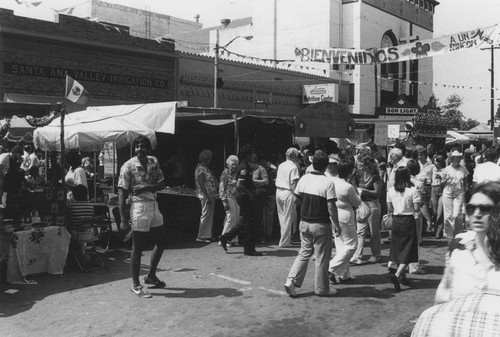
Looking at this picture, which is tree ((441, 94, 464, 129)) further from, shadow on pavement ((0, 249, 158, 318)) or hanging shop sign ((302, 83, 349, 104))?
shadow on pavement ((0, 249, 158, 318))

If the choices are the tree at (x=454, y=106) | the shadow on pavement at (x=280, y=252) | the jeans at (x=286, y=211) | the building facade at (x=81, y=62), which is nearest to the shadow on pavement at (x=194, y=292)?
the shadow on pavement at (x=280, y=252)

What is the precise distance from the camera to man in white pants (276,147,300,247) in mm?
9508

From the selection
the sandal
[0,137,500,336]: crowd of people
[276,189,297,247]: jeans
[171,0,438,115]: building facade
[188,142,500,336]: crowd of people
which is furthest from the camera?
[171,0,438,115]: building facade

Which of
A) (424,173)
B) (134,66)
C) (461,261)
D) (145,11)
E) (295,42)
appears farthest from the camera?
(295,42)

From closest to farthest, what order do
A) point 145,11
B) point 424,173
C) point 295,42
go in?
point 424,173, point 145,11, point 295,42

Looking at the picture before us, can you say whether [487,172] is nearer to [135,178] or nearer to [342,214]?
[342,214]

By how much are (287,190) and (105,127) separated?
3644 millimetres

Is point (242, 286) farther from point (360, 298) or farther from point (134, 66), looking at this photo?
point (134, 66)

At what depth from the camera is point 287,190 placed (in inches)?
381

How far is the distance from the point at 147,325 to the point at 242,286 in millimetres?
1806

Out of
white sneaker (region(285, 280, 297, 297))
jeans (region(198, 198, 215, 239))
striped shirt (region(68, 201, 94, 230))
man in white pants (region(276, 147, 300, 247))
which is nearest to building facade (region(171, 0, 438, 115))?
jeans (region(198, 198, 215, 239))

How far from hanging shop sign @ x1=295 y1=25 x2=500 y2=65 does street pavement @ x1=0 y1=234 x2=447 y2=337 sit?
6718 millimetres

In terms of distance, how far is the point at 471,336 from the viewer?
5.65 feet

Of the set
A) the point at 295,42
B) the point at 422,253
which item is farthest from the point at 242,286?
the point at 295,42
